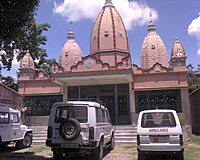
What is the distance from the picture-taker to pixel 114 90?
2056 centimetres

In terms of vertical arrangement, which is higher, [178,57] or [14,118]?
[178,57]

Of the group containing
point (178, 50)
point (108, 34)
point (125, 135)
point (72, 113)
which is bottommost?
point (125, 135)

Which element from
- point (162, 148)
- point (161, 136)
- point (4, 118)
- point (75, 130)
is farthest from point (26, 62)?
point (162, 148)

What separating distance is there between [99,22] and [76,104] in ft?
53.7

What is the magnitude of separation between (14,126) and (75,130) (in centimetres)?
506

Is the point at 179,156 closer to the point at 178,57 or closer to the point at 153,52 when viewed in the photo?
the point at 178,57

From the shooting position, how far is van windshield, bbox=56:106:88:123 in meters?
9.02

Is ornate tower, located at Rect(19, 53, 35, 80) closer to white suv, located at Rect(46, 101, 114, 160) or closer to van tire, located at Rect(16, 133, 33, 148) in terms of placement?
van tire, located at Rect(16, 133, 33, 148)

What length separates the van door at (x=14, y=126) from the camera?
12.2 meters

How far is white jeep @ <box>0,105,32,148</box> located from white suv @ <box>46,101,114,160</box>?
11.6 feet

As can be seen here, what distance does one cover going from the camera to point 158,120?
9109mm

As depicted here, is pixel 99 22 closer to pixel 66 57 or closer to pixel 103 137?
pixel 66 57

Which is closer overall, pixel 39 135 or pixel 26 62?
pixel 39 135

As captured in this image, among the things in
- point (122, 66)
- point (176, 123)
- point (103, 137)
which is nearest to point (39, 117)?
point (122, 66)
